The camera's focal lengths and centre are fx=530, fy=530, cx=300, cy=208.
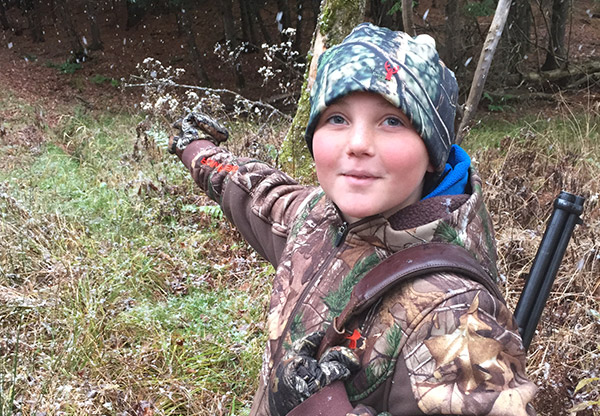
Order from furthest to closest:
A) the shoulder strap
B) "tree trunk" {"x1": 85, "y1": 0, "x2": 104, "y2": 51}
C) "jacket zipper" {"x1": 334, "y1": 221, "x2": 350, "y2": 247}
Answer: "tree trunk" {"x1": 85, "y1": 0, "x2": 104, "y2": 51}
"jacket zipper" {"x1": 334, "y1": 221, "x2": 350, "y2": 247}
the shoulder strap

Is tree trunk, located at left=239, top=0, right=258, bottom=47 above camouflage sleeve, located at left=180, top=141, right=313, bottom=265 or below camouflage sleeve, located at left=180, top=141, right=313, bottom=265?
below

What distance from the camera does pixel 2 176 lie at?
20.0 ft

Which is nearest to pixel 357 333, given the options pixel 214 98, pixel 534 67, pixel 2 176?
pixel 214 98

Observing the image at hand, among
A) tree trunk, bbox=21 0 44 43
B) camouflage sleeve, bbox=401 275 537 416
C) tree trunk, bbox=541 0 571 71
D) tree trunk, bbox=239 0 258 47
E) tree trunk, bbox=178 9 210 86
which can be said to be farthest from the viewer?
tree trunk, bbox=21 0 44 43

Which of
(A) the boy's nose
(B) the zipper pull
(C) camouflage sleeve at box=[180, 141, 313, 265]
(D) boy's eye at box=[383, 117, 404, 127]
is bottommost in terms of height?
(C) camouflage sleeve at box=[180, 141, 313, 265]

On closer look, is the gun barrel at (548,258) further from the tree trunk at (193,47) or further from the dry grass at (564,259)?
the tree trunk at (193,47)

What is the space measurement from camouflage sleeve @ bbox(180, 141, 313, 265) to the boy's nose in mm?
617

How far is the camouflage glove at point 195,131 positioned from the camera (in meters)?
2.72

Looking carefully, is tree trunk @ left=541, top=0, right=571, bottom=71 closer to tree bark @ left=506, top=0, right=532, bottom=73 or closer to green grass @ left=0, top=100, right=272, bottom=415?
tree bark @ left=506, top=0, right=532, bottom=73

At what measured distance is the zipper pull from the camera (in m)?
1.57

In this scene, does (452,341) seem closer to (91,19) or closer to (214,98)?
(214,98)

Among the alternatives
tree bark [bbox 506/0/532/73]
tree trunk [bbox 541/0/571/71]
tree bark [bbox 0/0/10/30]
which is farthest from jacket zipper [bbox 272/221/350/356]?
tree bark [bbox 0/0/10/30]

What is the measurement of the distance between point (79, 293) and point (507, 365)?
3.14m

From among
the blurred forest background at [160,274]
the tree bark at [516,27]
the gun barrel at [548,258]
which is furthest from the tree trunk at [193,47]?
the gun barrel at [548,258]
